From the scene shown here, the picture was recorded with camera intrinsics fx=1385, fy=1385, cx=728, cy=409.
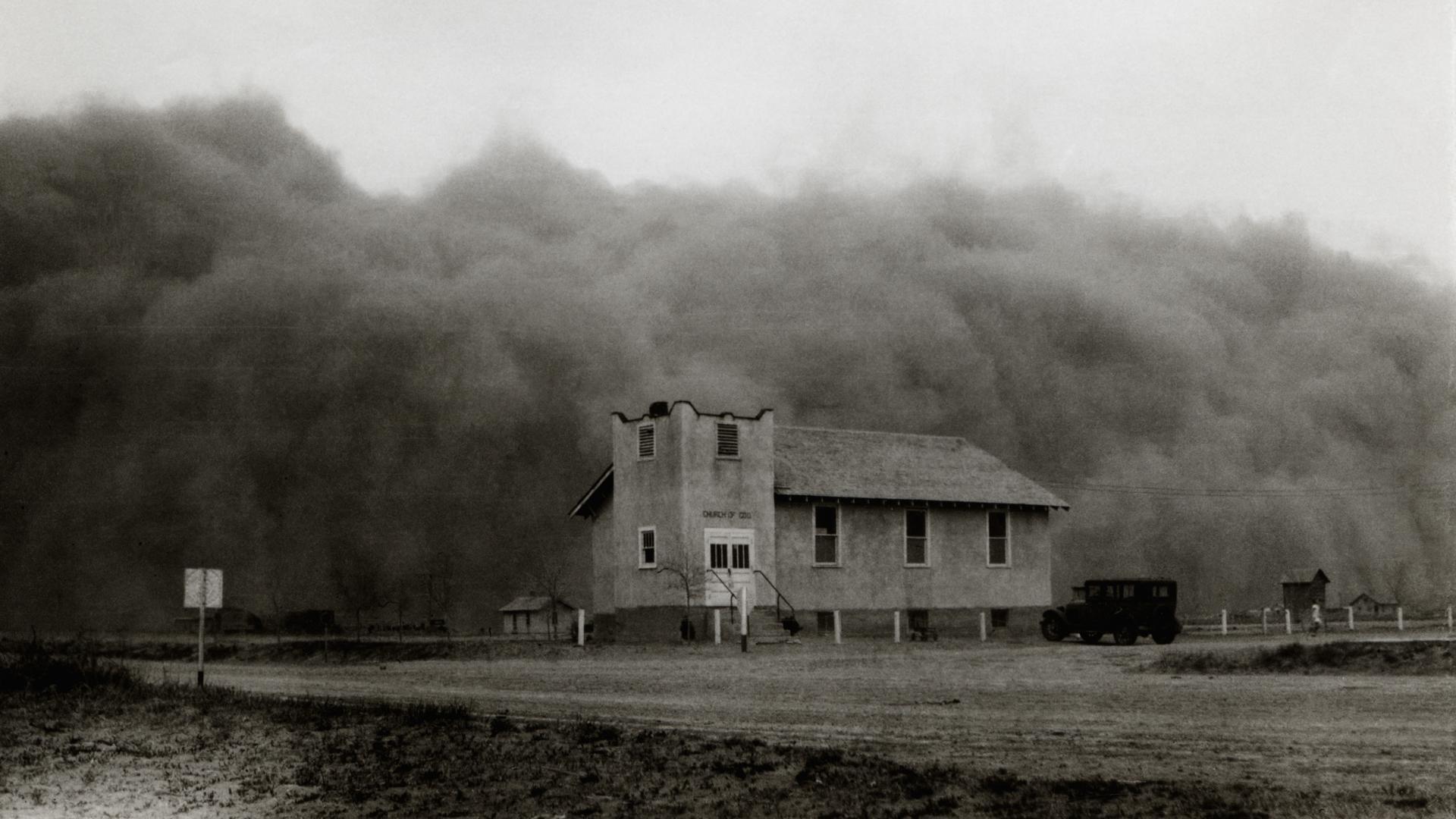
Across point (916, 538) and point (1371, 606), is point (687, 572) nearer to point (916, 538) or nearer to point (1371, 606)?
point (916, 538)

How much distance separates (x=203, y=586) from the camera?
22703mm

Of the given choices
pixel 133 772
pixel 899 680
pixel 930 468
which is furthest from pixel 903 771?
pixel 930 468

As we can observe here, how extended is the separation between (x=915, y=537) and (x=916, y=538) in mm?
34

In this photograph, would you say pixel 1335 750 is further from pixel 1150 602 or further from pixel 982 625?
pixel 982 625

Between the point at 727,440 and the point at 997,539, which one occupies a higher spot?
the point at 727,440

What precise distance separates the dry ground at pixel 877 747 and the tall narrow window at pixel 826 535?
64.4ft

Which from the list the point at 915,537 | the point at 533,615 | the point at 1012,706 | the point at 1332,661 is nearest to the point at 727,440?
the point at 915,537

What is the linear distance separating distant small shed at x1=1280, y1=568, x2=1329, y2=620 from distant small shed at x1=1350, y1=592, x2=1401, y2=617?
1.53 m

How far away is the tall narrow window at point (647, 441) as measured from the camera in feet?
134

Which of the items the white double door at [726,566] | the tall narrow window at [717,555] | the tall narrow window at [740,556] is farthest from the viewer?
the tall narrow window at [740,556]

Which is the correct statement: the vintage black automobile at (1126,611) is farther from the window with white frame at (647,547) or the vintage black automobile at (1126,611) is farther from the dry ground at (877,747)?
the dry ground at (877,747)

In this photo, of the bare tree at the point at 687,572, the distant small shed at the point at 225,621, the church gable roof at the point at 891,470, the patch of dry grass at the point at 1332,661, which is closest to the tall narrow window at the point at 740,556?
the bare tree at the point at 687,572

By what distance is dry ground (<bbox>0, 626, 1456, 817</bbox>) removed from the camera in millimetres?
9812

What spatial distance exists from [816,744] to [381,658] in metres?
23.7
